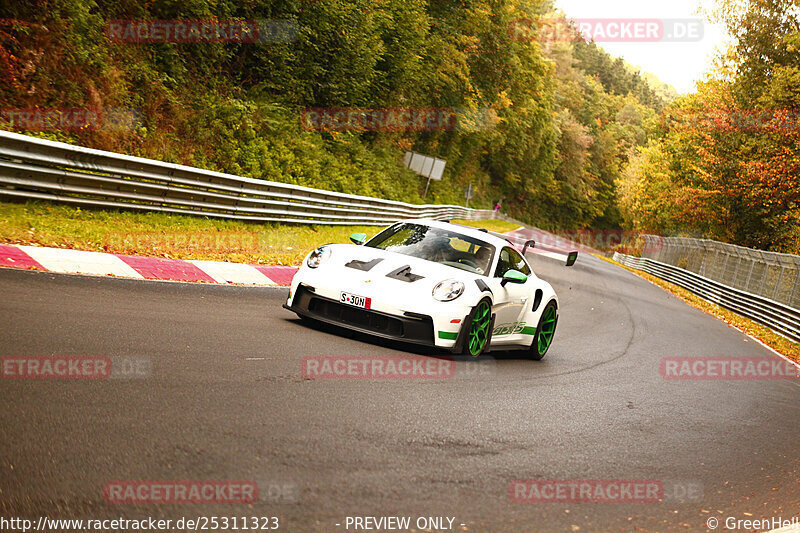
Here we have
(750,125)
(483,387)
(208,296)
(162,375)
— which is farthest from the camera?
(750,125)

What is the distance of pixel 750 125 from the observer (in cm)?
3744

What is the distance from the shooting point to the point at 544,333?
9945 millimetres

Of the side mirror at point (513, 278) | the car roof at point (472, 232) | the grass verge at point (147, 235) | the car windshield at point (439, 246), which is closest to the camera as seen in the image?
the side mirror at point (513, 278)

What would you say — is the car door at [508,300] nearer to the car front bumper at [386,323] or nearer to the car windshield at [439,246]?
the car windshield at [439,246]

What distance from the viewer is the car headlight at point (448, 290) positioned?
7746mm

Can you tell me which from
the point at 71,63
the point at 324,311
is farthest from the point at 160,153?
the point at 324,311

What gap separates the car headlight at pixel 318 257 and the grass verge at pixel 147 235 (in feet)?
12.4

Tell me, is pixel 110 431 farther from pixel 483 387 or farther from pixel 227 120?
pixel 227 120

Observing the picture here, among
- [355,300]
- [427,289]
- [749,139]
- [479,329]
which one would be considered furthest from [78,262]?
[749,139]

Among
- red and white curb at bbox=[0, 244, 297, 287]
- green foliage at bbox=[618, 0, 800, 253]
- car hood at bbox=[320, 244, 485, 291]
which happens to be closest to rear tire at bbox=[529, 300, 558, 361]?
car hood at bbox=[320, 244, 485, 291]

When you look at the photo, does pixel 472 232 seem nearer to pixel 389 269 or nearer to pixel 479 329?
pixel 479 329

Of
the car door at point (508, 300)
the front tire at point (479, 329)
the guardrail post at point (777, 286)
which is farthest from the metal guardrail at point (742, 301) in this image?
the front tire at point (479, 329)

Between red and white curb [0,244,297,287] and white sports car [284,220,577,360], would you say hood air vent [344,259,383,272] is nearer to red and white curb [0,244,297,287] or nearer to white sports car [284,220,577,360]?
white sports car [284,220,577,360]

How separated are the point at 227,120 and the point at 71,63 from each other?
19.4 ft
